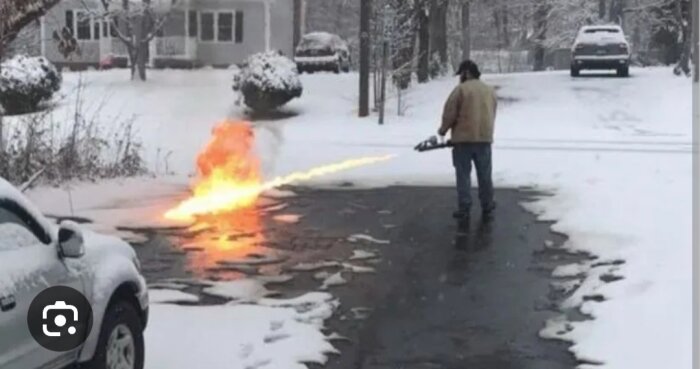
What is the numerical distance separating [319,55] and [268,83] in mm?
Answer: 13359

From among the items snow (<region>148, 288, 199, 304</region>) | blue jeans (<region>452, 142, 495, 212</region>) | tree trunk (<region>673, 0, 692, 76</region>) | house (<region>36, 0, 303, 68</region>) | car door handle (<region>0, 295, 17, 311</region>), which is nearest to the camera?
car door handle (<region>0, 295, 17, 311</region>)

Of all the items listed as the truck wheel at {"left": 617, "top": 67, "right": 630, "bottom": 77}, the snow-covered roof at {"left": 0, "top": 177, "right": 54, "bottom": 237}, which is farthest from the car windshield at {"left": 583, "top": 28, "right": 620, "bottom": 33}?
the snow-covered roof at {"left": 0, "top": 177, "right": 54, "bottom": 237}

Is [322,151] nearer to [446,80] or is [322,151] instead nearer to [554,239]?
[554,239]

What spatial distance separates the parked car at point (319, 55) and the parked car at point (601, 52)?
972 cm

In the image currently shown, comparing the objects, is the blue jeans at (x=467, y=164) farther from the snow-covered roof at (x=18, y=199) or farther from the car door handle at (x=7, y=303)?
the car door handle at (x=7, y=303)

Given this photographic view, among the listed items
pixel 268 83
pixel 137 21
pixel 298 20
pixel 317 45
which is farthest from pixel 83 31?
pixel 268 83

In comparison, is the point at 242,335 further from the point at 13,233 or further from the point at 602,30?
the point at 602,30

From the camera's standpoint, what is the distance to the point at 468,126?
1229cm

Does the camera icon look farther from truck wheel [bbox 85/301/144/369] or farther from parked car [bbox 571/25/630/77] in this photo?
parked car [bbox 571/25/630/77]

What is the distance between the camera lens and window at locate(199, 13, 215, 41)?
149ft

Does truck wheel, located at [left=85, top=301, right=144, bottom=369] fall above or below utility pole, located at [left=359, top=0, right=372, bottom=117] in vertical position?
below

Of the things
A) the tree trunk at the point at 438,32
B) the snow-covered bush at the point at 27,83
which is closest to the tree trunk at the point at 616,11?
the tree trunk at the point at 438,32

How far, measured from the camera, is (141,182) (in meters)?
16.0

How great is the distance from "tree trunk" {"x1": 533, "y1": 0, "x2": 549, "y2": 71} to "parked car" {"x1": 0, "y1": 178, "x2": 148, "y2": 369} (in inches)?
1897
